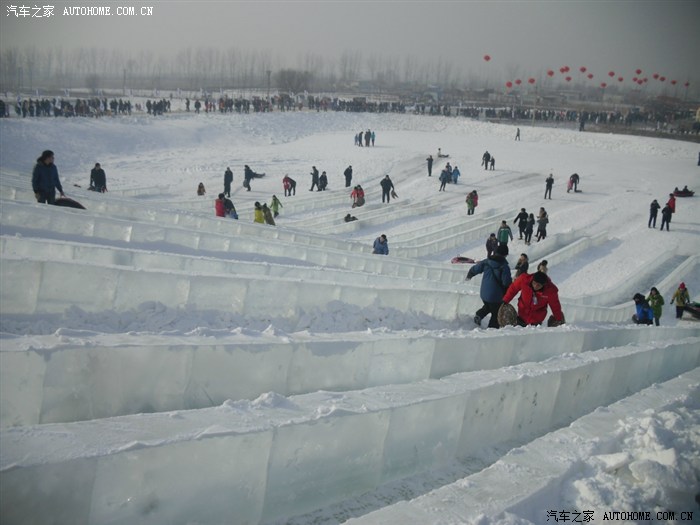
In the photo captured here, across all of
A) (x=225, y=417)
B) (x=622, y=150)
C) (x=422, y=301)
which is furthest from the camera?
(x=622, y=150)

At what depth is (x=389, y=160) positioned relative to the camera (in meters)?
36.4

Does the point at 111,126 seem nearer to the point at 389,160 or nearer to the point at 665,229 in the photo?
the point at 389,160

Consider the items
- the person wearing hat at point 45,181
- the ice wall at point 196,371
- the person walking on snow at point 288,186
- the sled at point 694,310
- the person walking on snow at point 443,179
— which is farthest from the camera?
the person walking on snow at point 443,179

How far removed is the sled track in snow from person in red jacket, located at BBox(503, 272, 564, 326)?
39 centimetres

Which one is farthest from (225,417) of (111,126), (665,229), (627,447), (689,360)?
(111,126)

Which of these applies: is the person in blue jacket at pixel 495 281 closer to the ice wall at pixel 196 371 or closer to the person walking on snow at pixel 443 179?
the ice wall at pixel 196 371

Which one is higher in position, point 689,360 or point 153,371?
point 153,371

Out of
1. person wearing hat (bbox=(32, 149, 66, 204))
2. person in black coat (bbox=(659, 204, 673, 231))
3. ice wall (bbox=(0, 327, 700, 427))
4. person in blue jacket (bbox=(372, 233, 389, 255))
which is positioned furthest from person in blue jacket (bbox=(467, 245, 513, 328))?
person in black coat (bbox=(659, 204, 673, 231))

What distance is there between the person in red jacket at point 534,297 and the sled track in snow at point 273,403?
0.39 metres

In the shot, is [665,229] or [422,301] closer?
[422,301]

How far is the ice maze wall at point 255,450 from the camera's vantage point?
3107mm

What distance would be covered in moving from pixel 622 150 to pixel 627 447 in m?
41.0

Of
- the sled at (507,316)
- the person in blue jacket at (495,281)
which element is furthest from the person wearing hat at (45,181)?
the sled at (507,316)

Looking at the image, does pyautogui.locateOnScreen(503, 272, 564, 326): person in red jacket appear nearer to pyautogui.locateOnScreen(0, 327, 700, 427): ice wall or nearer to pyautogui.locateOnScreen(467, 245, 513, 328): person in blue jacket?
pyautogui.locateOnScreen(467, 245, 513, 328): person in blue jacket
